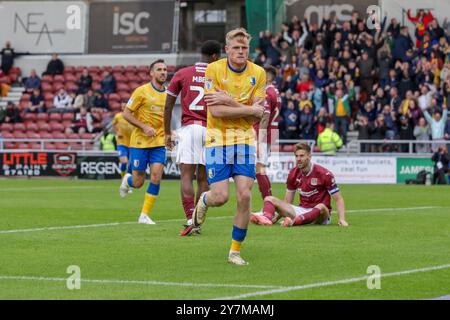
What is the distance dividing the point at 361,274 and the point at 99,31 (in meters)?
37.4

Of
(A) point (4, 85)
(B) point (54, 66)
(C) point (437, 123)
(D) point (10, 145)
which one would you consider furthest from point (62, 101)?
(C) point (437, 123)

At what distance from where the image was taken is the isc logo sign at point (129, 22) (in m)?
45.4

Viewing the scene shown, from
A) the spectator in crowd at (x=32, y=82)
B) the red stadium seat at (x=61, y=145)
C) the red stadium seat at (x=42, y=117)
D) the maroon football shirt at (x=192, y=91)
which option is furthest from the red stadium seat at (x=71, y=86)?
the maroon football shirt at (x=192, y=91)

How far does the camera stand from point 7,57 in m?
45.2

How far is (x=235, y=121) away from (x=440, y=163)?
22320 mm

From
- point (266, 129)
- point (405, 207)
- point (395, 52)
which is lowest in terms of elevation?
point (405, 207)

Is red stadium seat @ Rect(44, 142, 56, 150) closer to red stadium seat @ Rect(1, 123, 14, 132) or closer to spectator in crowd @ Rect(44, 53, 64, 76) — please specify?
red stadium seat @ Rect(1, 123, 14, 132)

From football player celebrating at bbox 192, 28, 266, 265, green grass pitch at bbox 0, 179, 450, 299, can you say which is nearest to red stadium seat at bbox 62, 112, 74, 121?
green grass pitch at bbox 0, 179, 450, 299

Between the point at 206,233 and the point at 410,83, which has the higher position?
the point at 410,83

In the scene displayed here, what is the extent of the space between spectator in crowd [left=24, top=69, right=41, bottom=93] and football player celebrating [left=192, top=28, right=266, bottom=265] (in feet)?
110

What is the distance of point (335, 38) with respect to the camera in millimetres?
36531

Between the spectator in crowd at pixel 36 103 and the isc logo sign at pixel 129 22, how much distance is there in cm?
502

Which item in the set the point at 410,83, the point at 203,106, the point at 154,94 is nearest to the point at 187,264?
the point at 203,106
